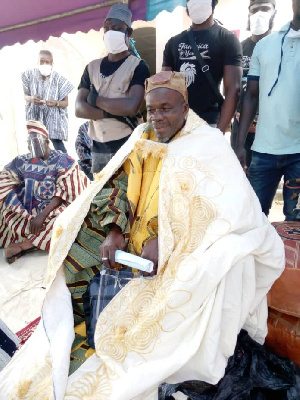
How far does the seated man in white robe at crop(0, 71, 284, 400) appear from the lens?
4.75 feet

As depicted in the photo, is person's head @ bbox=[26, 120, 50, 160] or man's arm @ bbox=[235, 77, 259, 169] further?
person's head @ bbox=[26, 120, 50, 160]

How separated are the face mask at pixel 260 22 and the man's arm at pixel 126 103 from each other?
47.7 inches

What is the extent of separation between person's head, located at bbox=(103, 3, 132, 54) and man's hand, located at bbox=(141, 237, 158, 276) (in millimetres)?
1926

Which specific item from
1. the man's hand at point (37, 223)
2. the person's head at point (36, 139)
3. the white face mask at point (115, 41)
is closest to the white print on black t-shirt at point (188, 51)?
the white face mask at point (115, 41)

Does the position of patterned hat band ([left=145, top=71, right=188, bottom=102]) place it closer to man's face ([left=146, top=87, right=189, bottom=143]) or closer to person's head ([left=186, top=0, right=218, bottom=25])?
man's face ([left=146, top=87, right=189, bottom=143])

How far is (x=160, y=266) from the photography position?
1628 millimetres

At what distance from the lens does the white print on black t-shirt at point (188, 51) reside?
2.65 m

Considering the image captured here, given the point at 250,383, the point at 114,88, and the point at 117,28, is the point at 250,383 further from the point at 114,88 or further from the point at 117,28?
the point at 117,28

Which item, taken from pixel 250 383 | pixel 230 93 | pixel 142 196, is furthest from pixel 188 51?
pixel 250 383

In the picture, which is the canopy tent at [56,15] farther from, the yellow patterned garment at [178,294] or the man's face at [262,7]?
the yellow patterned garment at [178,294]

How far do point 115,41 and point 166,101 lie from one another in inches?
54.4

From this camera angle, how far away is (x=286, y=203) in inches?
98.1

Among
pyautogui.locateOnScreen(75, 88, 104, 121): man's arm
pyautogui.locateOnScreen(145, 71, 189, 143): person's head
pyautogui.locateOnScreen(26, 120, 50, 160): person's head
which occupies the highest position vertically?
pyautogui.locateOnScreen(145, 71, 189, 143): person's head

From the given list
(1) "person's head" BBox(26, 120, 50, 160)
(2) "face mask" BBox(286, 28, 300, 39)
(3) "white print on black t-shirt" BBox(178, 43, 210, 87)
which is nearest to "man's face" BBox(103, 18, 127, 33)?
(3) "white print on black t-shirt" BBox(178, 43, 210, 87)
